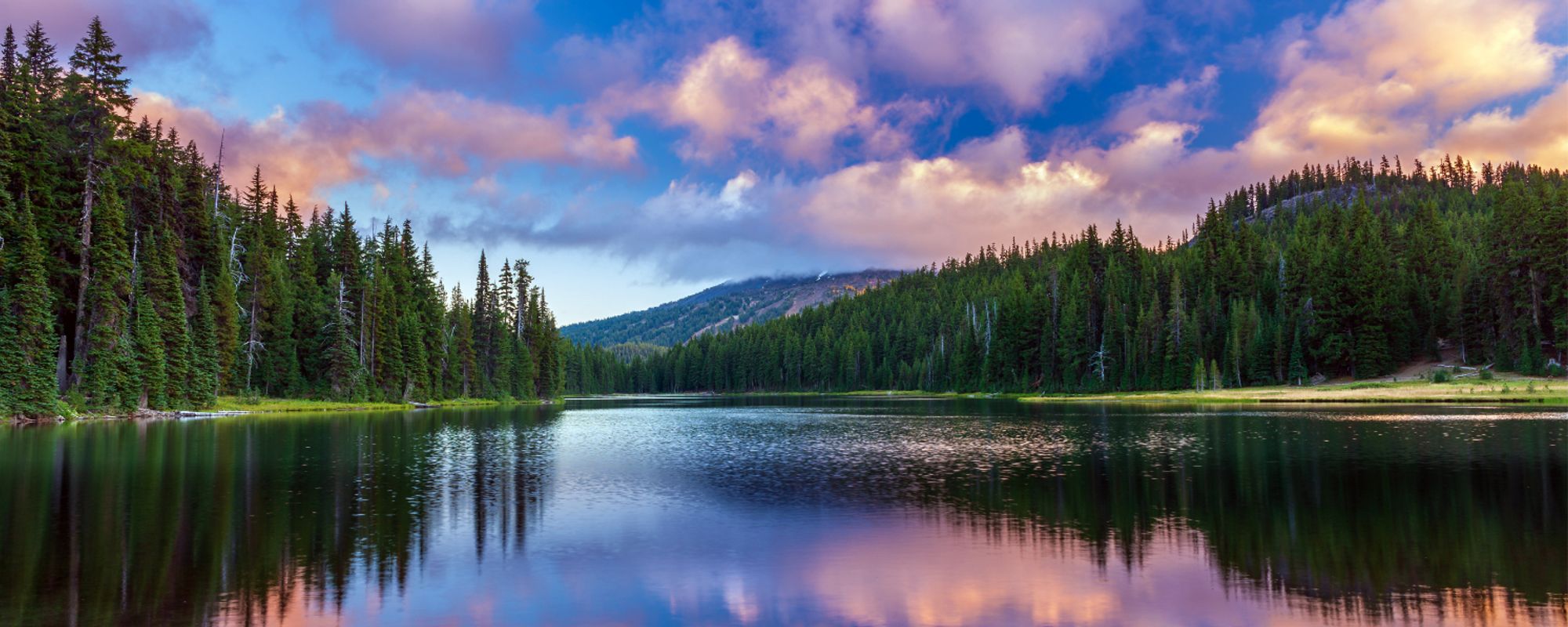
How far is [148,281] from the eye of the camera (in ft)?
212

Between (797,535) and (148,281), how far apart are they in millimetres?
66574

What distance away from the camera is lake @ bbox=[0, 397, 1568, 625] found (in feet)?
46.0

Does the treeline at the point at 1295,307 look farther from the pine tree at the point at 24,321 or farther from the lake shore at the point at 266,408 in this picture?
the pine tree at the point at 24,321

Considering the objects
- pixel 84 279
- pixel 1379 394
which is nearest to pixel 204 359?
pixel 84 279

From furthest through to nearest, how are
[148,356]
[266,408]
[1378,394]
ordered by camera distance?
[1378,394]
[266,408]
[148,356]

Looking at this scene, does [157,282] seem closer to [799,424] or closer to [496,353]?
[799,424]

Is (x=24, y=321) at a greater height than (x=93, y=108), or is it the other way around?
(x=93, y=108)

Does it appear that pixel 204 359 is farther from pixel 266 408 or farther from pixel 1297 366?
pixel 1297 366

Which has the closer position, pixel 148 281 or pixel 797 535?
pixel 797 535

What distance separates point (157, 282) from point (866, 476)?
62.1m

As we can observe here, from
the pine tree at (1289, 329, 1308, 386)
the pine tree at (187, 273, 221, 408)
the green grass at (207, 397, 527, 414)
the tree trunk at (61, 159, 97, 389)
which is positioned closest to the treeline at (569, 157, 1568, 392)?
the pine tree at (1289, 329, 1308, 386)

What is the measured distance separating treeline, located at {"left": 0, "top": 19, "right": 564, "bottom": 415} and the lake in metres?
20.9

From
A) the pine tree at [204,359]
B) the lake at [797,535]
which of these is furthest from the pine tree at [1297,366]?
the pine tree at [204,359]

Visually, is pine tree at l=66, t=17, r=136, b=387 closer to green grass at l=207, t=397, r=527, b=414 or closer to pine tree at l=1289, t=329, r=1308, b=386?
green grass at l=207, t=397, r=527, b=414
